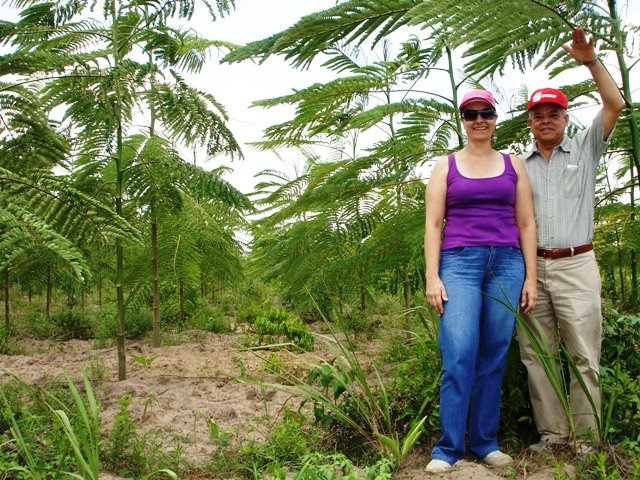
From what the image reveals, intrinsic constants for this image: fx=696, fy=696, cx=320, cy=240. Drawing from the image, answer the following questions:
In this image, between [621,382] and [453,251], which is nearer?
[453,251]

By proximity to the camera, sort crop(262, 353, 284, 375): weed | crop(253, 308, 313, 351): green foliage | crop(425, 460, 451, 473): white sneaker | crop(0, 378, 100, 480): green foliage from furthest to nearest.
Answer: crop(253, 308, 313, 351): green foliage < crop(262, 353, 284, 375): weed < crop(425, 460, 451, 473): white sneaker < crop(0, 378, 100, 480): green foliage

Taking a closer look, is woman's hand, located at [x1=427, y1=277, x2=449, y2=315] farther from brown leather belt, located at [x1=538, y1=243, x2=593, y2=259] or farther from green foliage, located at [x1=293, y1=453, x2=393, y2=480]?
green foliage, located at [x1=293, y1=453, x2=393, y2=480]

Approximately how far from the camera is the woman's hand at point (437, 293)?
3.41 meters

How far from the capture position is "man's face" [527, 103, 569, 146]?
3.45m

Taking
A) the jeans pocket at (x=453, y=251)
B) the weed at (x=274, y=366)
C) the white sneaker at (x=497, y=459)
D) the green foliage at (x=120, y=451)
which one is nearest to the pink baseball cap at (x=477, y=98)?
the jeans pocket at (x=453, y=251)

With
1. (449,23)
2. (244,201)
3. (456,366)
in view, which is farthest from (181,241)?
(449,23)

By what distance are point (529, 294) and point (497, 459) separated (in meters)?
0.82

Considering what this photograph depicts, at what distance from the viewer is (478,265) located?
3410mm

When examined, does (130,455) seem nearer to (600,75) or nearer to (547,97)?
(547,97)

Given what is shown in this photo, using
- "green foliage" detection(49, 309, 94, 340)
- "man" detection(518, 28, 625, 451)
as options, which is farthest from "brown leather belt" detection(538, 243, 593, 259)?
→ "green foliage" detection(49, 309, 94, 340)

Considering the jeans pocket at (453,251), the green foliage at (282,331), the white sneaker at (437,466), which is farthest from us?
the green foliage at (282,331)

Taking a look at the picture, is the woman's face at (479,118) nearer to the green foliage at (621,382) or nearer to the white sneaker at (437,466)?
the green foliage at (621,382)

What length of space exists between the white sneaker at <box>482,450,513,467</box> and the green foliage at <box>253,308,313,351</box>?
339 cm

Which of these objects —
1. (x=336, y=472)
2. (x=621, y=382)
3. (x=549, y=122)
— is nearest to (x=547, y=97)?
(x=549, y=122)
